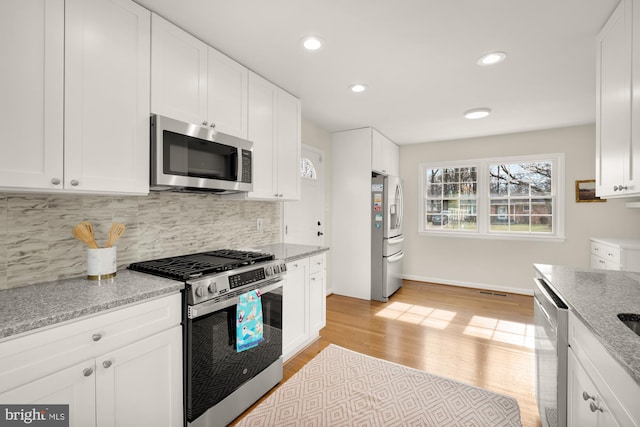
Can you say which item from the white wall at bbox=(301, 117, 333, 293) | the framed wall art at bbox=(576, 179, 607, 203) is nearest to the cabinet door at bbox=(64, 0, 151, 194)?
the white wall at bbox=(301, 117, 333, 293)

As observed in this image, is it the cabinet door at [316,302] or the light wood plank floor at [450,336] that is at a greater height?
the cabinet door at [316,302]

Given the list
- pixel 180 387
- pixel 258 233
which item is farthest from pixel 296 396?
pixel 258 233

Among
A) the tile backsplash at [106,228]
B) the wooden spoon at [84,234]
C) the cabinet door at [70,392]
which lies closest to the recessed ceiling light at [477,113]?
the tile backsplash at [106,228]

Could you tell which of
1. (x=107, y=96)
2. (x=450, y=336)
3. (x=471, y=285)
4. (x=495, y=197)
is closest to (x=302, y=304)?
(x=450, y=336)

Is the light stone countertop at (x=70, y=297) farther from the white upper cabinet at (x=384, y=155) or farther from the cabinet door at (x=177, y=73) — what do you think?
the white upper cabinet at (x=384, y=155)

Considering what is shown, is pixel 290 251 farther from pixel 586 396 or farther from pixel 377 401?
pixel 586 396

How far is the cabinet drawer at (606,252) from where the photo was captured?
327cm

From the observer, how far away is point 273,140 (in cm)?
271

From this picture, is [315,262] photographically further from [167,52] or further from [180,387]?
[167,52]

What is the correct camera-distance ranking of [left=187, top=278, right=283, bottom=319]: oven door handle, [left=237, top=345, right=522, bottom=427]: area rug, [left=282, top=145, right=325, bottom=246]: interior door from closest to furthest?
[left=187, top=278, right=283, bottom=319]: oven door handle, [left=237, top=345, right=522, bottom=427]: area rug, [left=282, top=145, right=325, bottom=246]: interior door

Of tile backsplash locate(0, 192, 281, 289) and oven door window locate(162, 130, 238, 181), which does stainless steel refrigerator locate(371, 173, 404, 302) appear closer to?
tile backsplash locate(0, 192, 281, 289)

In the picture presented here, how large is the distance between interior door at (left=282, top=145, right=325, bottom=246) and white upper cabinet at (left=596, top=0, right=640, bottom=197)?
2712mm

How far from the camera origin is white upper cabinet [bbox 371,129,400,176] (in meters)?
4.36

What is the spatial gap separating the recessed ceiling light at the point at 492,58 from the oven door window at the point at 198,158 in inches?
80.3
